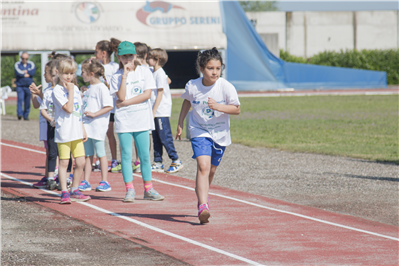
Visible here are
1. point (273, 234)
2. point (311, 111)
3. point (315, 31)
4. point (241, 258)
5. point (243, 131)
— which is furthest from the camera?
point (315, 31)

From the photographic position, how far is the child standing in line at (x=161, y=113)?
8.87 metres

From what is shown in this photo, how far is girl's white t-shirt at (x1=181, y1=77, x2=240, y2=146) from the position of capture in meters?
6.20

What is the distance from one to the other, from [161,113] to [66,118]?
2.51 metres

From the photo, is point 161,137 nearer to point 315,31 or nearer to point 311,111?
point 311,111

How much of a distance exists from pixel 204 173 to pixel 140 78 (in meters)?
1.69

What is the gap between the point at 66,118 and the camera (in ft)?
22.9

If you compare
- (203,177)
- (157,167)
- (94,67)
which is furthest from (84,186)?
(203,177)

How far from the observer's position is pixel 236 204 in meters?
7.34

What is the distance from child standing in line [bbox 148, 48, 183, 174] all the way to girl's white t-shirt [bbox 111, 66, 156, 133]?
126cm

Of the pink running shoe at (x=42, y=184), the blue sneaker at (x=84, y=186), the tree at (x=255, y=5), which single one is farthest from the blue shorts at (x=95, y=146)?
the tree at (x=255, y=5)

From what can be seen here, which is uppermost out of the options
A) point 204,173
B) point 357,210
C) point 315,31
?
point 315,31

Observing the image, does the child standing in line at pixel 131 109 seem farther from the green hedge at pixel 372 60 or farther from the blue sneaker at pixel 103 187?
the green hedge at pixel 372 60

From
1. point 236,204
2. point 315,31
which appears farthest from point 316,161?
point 315,31

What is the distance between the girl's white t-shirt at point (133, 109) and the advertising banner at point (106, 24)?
1017 inches
